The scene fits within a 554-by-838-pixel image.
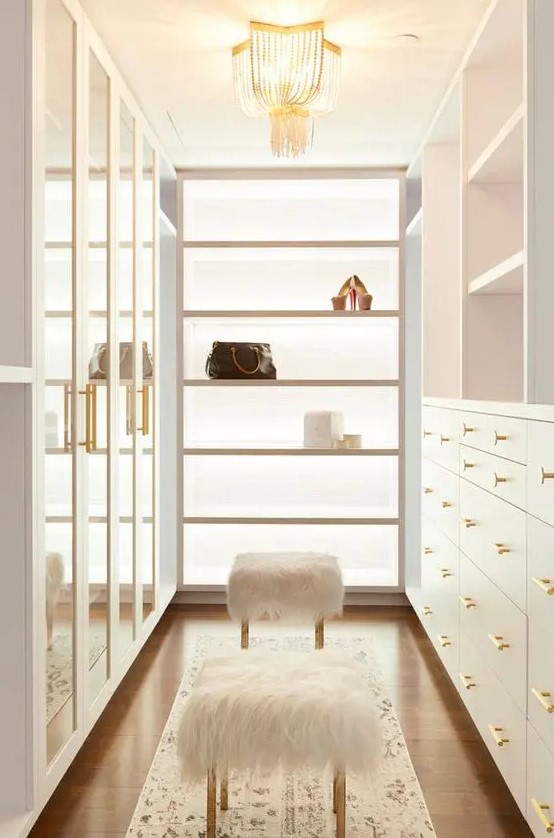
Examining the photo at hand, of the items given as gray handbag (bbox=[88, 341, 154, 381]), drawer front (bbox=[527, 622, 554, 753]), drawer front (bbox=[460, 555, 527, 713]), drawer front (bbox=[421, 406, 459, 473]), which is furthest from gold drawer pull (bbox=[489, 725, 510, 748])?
gray handbag (bbox=[88, 341, 154, 381])

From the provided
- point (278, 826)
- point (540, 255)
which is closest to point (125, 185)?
point (540, 255)

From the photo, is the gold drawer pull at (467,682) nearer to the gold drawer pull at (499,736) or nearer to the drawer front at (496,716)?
the drawer front at (496,716)

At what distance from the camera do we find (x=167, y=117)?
3.82 meters

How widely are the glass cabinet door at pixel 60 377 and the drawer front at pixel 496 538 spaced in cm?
122

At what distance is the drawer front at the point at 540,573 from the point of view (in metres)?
1.90

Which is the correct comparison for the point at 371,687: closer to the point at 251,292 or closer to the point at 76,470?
the point at 76,470

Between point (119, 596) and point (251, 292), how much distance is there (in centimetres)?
222

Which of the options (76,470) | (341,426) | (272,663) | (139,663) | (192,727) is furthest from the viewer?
(341,426)

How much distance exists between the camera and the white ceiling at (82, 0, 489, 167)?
2754 millimetres

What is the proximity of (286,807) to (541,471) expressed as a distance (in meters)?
1.18

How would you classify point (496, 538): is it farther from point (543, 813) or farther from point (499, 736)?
point (543, 813)

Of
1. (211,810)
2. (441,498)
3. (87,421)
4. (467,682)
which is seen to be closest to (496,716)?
(467,682)

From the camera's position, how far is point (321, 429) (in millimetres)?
4617

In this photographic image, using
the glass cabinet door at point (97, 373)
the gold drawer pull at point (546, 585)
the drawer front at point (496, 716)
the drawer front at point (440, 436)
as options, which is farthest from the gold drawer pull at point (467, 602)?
the glass cabinet door at point (97, 373)
